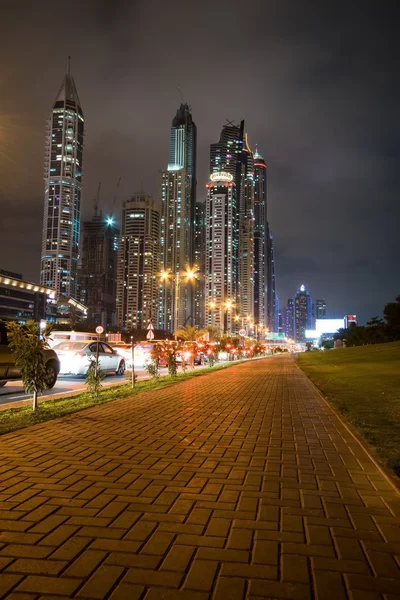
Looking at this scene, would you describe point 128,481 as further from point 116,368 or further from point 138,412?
point 116,368

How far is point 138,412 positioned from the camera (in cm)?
938

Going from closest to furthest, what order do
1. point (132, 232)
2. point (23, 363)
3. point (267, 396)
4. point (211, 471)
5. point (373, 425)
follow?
point (211, 471) → point (373, 425) → point (23, 363) → point (267, 396) → point (132, 232)

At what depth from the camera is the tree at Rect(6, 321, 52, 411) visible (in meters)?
9.16

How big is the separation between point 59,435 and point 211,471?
295 centimetres

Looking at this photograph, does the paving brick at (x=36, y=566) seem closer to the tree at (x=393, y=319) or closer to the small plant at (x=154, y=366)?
the small plant at (x=154, y=366)

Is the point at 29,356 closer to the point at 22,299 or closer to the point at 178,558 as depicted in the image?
the point at 178,558

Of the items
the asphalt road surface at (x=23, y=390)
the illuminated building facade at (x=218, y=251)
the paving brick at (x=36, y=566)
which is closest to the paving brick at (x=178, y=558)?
the paving brick at (x=36, y=566)

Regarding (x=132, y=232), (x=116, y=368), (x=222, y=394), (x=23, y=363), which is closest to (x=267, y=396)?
(x=222, y=394)

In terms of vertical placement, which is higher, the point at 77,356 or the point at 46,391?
the point at 77,356

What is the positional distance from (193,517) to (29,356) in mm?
6441

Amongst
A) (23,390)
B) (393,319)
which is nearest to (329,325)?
(393,319)

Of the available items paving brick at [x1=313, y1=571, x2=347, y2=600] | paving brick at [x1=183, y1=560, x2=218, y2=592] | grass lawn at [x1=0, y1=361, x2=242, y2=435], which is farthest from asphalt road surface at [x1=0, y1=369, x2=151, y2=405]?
paving brick at [x1=313, y1=571, x2=347, y2=600]

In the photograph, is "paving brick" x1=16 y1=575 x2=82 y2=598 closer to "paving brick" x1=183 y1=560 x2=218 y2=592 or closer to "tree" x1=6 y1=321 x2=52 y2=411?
"paving brick" x1=183 y1=560 x2=218 y2=592

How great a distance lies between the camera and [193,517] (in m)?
3.80
